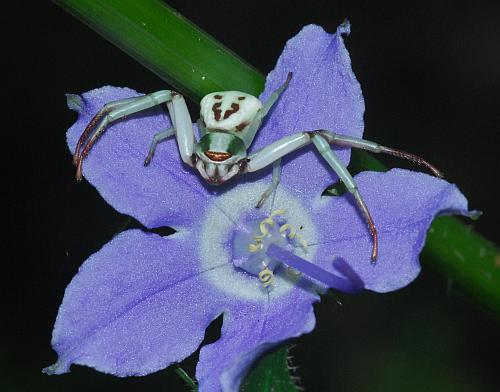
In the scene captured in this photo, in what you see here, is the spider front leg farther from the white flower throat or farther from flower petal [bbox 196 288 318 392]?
flower petal [bbox 196 288 318 392]

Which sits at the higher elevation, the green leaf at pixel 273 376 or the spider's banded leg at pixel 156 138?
the spider's banded leg at pixel 156 138

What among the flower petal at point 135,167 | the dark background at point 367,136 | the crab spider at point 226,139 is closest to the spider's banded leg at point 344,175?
the crab spider at point 226,139

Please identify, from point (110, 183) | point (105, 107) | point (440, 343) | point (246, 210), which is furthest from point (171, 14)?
point (440, 343)

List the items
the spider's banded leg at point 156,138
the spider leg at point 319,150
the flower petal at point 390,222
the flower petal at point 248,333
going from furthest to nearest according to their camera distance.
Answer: the spider's banded leg at point 156,138 → the spider leg at point 319,150 → the flower petal at point 390,222 → the flower petal at point 248,333

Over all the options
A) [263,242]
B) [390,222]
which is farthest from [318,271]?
[263,242]

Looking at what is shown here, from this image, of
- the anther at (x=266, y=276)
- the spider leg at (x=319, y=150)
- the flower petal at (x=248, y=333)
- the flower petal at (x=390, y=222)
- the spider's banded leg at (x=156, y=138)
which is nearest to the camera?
the flower petal at (x=248, y=333)

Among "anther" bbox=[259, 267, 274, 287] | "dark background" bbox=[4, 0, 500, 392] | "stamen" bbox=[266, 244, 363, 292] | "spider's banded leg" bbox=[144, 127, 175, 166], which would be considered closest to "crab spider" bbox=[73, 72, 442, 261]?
"spider's banded leg" bbox=[144, 127, 175, 166]

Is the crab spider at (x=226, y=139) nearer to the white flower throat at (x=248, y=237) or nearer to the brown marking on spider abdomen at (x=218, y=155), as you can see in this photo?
the brown marking on spider abdomen at (x=218, y=155)
